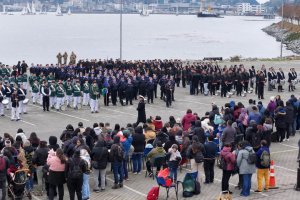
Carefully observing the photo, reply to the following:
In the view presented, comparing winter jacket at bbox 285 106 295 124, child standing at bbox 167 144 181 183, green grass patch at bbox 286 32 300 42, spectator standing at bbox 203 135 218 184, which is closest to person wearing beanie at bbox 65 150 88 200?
child standing at bbox 167 144 181 183

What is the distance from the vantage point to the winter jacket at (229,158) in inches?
626

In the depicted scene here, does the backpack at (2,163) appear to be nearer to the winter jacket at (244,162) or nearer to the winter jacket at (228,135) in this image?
the winter jacket at (244,162)

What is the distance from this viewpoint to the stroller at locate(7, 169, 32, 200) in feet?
49.8

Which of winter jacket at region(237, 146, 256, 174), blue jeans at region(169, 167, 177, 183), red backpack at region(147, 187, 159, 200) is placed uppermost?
winter jacket at region(237, 146, 256, 174)

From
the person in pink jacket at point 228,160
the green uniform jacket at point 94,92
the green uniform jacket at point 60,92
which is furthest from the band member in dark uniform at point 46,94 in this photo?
the person in pink jacket at point 228,160

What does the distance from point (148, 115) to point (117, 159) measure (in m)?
12.5

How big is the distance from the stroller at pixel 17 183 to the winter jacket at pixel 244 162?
5653mm

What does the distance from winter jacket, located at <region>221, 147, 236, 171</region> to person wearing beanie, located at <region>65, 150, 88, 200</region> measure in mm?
3794

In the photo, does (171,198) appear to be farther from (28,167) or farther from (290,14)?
(290,14)

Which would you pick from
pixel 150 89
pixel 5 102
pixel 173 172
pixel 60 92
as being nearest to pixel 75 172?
pixel 173 172

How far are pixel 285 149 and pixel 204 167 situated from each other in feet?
A: 19.4

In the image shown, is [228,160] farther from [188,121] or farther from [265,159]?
[188,121]

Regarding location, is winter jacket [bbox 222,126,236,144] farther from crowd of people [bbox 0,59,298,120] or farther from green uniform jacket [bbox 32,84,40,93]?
green uniform jacket [bbox 32,84,40,93]

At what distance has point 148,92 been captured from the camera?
3262cm
